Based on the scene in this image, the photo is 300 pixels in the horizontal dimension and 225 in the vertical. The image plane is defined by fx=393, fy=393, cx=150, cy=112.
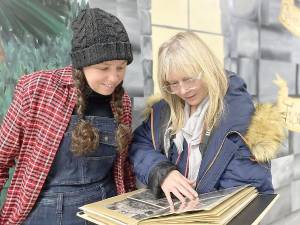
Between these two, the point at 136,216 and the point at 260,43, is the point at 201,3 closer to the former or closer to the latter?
the point at 260,43

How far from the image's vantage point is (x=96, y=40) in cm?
98

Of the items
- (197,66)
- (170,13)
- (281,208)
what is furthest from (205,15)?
(281,208)

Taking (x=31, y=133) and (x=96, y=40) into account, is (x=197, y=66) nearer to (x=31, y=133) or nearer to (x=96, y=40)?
(x=96, y=40)

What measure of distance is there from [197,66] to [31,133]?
475 millimetres

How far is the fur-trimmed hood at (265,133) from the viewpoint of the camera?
102 cm

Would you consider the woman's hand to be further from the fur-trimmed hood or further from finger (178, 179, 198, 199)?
the fur-trimmed hood

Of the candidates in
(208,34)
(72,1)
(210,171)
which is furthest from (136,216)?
(208,34)

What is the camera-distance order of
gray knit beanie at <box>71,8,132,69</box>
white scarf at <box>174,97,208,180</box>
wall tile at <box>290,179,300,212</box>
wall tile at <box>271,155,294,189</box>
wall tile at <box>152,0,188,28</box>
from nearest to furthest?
→ gray knit beanie at <box>71,8,132,69</box>
white scarf at <box>174,97,208,180</box>
wall tile at <box>152,0,188,28</box>
wall tile at <box>271,155,294,189</box>
wall tile at <box>290,179,300,212</box>

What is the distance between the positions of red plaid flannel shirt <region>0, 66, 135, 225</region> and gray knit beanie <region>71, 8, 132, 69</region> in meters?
0.10

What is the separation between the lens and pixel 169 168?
106cm

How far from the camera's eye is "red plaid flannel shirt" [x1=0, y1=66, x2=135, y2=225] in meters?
1.01

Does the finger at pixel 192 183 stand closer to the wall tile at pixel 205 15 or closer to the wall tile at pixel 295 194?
the wall tile at pixel 205 15

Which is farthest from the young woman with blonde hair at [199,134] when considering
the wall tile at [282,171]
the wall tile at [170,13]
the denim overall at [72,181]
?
the wall tile at [282,171]

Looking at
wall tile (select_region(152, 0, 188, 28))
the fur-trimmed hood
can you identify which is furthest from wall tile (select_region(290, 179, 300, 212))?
the fur-trimmed hood
